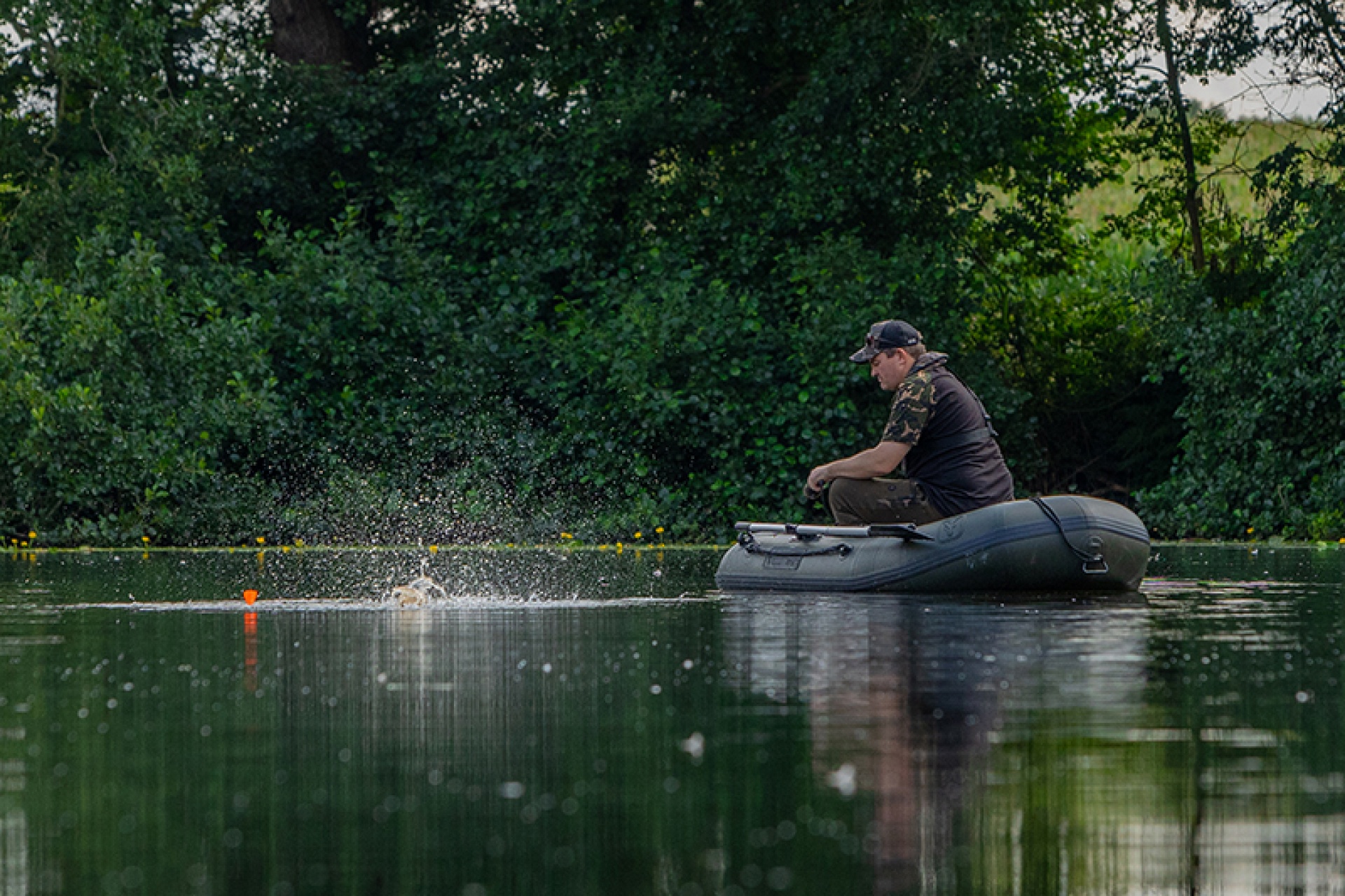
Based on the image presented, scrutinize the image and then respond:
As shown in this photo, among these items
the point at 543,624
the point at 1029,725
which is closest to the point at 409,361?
the point at 543,624

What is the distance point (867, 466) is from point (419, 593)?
9.31 feet

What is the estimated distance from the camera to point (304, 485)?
1928 centimetres

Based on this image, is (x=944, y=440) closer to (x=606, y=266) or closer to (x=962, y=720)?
(x=962, y=720)

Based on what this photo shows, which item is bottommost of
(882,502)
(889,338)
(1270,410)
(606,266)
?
(882,502)

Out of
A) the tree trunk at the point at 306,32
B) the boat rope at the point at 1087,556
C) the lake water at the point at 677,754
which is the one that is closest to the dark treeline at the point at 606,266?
the tree trunk at the point at 306,32

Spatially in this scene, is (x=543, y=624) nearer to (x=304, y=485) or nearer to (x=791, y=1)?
(x=304, y=485)

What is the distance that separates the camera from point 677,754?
4.72 meters

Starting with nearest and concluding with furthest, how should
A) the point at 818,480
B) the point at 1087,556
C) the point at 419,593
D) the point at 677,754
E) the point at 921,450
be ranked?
the point at 677,754 < the point at 419,593 < the point at 1087,556 < the point at 818,480 < the point at 921,450

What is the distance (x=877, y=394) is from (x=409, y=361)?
4.66 metres

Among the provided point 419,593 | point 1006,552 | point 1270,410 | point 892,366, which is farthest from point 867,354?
point 1270,410

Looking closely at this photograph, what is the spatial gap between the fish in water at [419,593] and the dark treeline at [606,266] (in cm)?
741

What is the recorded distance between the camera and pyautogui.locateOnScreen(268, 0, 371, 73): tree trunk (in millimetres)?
22031

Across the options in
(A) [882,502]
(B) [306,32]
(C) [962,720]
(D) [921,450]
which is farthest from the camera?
(B) [306,32]

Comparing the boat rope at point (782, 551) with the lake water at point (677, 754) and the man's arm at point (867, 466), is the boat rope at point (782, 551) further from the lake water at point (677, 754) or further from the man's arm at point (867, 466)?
the lake water at point (677, 754)
